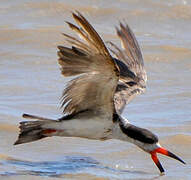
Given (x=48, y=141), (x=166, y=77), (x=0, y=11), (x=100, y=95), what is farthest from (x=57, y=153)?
(x=0, y=11)

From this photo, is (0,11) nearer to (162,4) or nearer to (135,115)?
(162,4)

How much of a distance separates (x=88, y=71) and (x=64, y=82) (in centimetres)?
311

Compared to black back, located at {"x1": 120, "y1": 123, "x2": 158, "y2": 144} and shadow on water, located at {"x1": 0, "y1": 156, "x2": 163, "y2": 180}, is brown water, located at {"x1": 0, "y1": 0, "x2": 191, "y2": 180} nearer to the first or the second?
shadow on water, located at {"x1": 0, "y1": 156, "x2": 163, "y2": 180}

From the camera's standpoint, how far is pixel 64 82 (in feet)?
34.0

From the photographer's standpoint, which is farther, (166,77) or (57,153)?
(166,77)

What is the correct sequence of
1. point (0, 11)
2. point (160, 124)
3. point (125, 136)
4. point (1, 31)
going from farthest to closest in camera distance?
point (0, 11)
point (1, 31)
point (160, 124)
point (125, 136)

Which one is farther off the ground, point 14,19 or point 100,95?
point 100,95

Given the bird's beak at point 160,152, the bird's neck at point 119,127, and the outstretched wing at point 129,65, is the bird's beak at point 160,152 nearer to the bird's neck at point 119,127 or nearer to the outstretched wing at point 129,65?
the bird's neck at point 119,127

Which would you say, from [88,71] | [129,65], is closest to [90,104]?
[88,71]

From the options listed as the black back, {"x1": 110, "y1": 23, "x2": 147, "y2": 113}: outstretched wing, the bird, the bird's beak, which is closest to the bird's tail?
the bird

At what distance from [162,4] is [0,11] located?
2773 millimetres

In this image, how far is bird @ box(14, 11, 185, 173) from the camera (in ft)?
23.1

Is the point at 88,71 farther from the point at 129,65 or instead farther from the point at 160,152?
the point at 129,65

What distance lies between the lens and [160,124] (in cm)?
923
